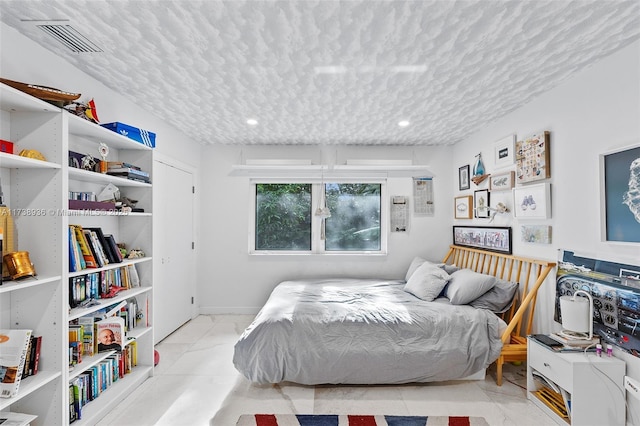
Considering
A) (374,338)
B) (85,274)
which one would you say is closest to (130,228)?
(85,274)

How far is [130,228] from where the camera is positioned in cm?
269

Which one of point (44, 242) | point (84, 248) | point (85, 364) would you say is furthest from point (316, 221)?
point (44, 242)

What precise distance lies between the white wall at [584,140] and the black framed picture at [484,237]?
10.0 inches

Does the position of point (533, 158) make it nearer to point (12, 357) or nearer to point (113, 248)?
point (113, 248)

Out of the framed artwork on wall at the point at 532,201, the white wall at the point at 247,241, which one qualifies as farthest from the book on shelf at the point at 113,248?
the framed artwork on wall at the point at 532,201

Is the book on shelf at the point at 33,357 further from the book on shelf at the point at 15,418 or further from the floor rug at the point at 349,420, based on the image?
the floor rug at the point at 349,420

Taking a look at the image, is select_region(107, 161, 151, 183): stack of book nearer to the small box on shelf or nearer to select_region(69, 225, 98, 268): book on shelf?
select_region(69, 225, 98, 268): book on shelf

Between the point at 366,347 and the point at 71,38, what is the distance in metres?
3.01

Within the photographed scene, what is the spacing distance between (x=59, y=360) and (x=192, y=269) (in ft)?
8.12

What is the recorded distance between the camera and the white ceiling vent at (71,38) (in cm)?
175

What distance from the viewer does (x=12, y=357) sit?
5.27 feet

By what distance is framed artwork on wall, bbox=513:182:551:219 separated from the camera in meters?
2.62

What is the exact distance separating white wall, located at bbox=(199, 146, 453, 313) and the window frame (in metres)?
0.07

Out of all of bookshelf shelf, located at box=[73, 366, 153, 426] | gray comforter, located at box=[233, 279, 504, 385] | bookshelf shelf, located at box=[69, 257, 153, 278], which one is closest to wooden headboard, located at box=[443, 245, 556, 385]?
gray comforter, located at box=[233, 279, 504, 385]
